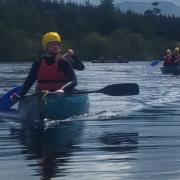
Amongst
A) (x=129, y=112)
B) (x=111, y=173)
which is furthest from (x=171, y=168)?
(x=129, y=112)

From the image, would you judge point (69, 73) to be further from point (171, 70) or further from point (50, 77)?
point (171, 70)

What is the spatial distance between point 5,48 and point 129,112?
329ft

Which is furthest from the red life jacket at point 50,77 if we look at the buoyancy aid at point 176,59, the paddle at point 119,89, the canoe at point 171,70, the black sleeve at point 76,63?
the buoyancy aid at point 176,59

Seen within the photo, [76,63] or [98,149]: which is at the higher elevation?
[76,63]

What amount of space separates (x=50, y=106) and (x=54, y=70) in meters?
1.02

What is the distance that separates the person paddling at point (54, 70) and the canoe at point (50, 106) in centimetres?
28

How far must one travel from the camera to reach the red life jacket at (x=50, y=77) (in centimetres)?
1611

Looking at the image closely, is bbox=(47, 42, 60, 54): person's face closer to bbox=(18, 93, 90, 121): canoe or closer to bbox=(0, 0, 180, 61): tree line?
bbox=(18, 93, 90, 121): canoe

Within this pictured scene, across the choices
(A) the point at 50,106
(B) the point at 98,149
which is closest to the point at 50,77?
(A) the point at 50,106

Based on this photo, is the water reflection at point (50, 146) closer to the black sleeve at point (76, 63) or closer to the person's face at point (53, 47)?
the person's face at point (53, 47)

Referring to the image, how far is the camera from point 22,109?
53.1ft

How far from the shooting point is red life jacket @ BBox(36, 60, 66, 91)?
52.9 ft

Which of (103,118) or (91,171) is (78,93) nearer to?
(103,118)

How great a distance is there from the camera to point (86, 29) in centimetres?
15162
